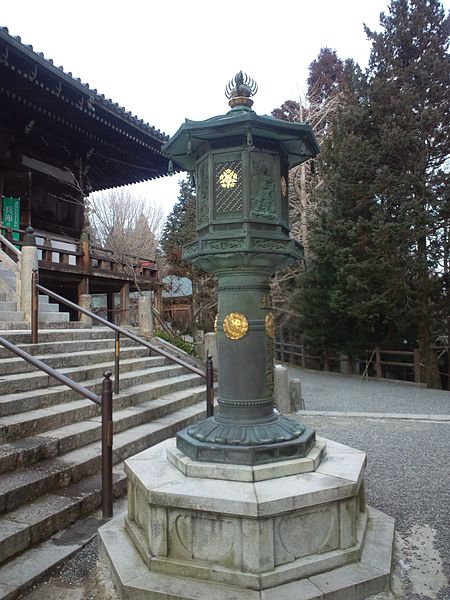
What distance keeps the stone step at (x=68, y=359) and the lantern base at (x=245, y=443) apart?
9.89 ft

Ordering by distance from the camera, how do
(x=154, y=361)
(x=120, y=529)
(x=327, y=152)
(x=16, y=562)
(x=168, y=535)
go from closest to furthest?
1. (x=168, y=535)
2. (x=16, y=562)
3. (x=120, y=529)
4. (x=154, y=361)
5. (x=327, y=152)

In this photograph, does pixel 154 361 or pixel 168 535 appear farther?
pixel 154 361

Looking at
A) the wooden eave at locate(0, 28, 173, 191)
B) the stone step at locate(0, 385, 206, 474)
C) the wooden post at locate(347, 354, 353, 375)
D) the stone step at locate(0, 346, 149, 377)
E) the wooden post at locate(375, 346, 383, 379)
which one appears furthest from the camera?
the wooden post at locate(347, 354, 353, 375)

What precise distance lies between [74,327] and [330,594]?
23.1 feet

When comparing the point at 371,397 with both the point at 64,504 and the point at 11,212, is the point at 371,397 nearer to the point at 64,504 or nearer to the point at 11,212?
the point at 64,504

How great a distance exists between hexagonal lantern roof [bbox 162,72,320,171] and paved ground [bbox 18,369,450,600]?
3023 millimetres

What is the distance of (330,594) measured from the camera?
2.48m

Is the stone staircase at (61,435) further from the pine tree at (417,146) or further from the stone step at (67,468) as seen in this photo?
the pine tree at (417,146)

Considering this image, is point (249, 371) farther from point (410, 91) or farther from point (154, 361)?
point (410, 91)

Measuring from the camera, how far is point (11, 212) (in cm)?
1066

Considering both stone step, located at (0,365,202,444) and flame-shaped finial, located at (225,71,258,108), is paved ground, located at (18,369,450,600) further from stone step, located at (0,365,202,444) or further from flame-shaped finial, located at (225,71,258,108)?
flame-shaped finial, located at (225,71,258,108)

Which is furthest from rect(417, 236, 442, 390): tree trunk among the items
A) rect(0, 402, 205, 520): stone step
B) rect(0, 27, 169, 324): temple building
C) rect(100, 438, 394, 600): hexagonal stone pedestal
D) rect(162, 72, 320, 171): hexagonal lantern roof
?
rect(100, 438, 394, 600): hexagonal stone pedestal

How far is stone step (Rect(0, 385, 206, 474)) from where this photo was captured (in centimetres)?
379

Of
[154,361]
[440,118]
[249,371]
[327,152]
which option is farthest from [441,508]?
[327,152]
